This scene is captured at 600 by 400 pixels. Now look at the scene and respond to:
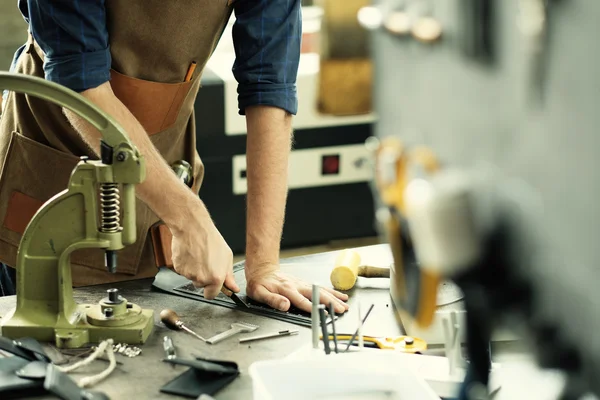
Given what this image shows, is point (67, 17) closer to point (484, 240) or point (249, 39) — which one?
point (249, 39)

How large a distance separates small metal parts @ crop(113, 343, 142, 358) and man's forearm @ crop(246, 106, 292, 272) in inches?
20.1

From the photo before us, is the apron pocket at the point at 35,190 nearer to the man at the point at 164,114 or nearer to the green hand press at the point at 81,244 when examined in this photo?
the man at the point at 164,114

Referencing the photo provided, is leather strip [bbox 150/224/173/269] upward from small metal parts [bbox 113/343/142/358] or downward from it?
upward

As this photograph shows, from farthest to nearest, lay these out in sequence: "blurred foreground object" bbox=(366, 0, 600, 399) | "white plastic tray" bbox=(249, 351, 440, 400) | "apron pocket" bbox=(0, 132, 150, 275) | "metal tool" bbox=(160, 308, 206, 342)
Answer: "apron pocket" bbox=(0, 132, 150, 275) < "metal tool" bbox=(160, 308, 206, 342) < "white plastic tray" bbox=(249, 351, 440, 400) < "blurred foreground object" bbox=(366, 0, 600, 399)

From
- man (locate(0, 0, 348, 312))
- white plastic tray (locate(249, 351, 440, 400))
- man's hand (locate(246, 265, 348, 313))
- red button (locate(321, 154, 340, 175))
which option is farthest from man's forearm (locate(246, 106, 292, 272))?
red button (locate(321, 154, 340, 175))

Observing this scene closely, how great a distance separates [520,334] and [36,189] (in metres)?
1.57

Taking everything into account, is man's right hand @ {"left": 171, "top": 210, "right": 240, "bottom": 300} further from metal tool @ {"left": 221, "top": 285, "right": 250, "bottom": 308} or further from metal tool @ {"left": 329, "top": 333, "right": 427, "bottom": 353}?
Result: metal tool @ {"left": 329, "top": 333, "right": 427, "bottom": 353}

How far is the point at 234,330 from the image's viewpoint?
1.42 meters

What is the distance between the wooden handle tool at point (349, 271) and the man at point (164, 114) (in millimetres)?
70

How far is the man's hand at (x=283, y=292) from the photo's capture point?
154 centimetres

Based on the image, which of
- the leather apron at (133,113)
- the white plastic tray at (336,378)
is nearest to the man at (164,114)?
the leather apron at (133,113)

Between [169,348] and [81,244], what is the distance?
0.79ft

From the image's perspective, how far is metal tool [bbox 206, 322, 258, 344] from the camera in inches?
54.2

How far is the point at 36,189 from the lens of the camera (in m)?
1.79
